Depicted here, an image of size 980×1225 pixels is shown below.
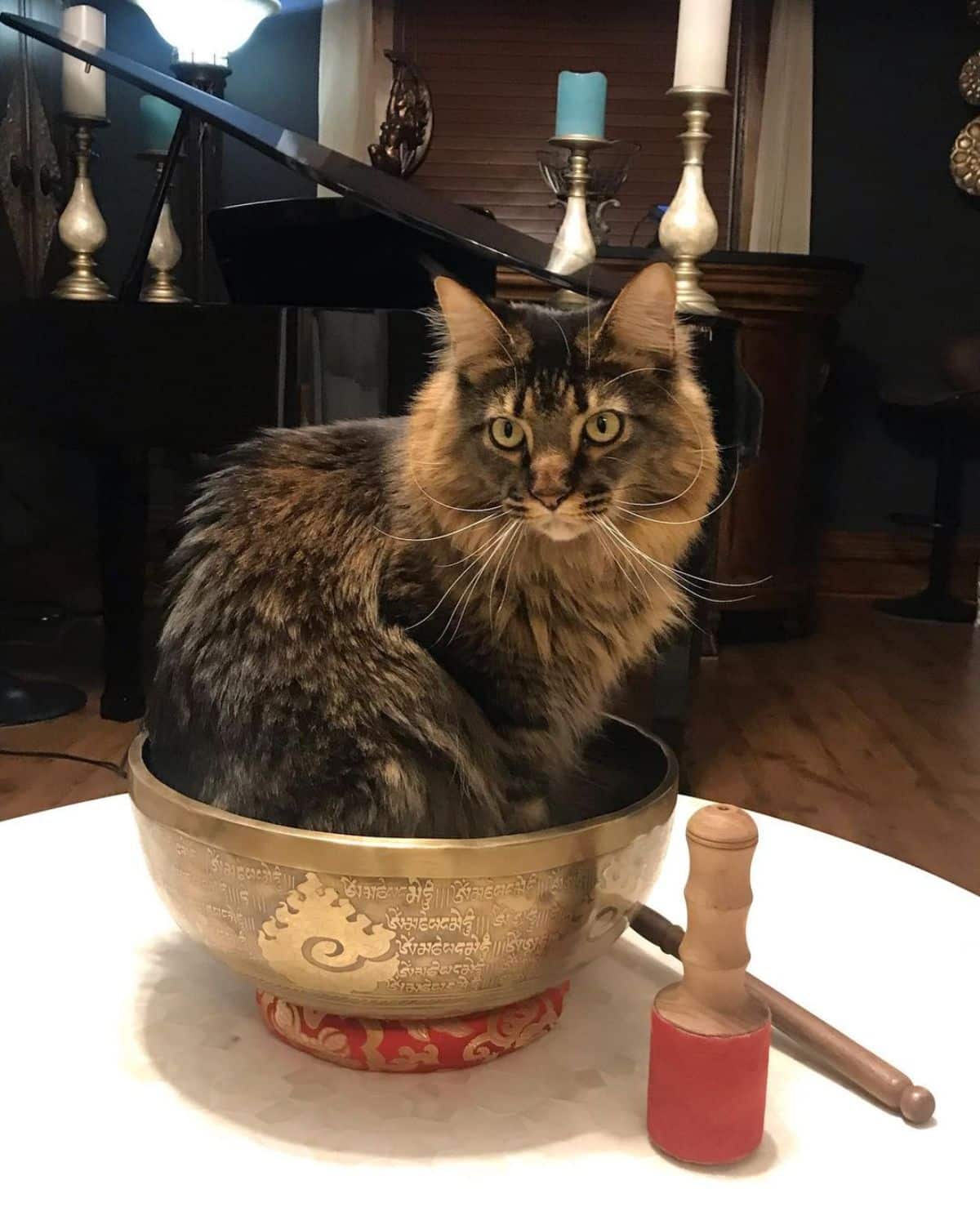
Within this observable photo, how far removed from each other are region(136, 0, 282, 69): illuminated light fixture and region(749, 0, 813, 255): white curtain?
1853 millimetres

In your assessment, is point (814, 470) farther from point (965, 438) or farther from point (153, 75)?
point (153, 75)

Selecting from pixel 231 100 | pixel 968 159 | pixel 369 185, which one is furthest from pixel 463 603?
pixel 968 159

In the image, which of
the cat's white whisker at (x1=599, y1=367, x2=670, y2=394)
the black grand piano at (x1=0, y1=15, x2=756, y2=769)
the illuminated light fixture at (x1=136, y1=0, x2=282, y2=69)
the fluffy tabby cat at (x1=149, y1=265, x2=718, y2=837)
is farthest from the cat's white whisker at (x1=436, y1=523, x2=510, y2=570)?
the illuminated light fixture at (x1=136, y1=0, x2=282, y2=69)

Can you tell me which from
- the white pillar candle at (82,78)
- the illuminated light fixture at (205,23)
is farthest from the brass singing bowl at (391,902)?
the illuminated light fixture at (205,23)

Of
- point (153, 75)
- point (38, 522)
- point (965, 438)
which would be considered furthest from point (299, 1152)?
point (965, 438)

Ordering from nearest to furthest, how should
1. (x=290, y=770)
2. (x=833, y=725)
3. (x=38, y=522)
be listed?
(x=290, y=770)
(x=833, y=725)
(x=38, y=522)

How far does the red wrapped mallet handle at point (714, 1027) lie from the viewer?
59cm

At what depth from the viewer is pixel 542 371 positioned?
0.89 m

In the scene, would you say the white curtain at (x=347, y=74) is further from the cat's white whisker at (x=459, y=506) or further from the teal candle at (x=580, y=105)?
the cat's white whisker at (x=459, y=506)

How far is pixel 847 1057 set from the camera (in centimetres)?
67

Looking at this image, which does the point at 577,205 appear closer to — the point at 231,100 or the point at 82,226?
the point at 82,226

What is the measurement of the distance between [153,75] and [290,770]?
168 centimetres

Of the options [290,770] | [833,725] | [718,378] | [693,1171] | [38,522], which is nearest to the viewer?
[693,1171]

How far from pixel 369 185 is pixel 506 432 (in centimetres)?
99
